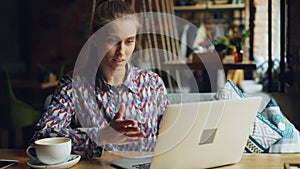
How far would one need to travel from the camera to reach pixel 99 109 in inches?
77.8

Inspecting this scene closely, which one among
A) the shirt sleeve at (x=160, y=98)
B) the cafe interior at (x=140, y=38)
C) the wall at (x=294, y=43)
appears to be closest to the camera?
the shirt sleeve at (x=160, y=98)

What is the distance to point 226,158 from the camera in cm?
159

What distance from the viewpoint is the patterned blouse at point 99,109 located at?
1.73 metres

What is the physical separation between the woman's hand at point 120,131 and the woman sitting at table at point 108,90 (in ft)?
0.57

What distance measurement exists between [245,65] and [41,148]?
2.38 m

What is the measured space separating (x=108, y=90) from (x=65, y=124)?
239mm

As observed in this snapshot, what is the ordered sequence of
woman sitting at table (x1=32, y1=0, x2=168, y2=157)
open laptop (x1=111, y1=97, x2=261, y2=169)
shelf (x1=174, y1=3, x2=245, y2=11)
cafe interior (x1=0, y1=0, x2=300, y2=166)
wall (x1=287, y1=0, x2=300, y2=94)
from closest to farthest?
open laptop (x1=111, y1=97, x2=261, y2=169)
woman sitting at table (x1=32, y1=0, x2=168, y2=157)
wall (x1=287, y1=0, x2=300, y2=94)
cafe interior (x1=0, y1=0, x2=300, y2=166)
shelf (x1=174, y1=3, x2=245, y2=11)

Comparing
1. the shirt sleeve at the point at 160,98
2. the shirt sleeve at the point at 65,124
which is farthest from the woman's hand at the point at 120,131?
the shirt sleeve at the point at 160,98

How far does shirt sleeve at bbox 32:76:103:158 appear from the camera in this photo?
1.70 meters

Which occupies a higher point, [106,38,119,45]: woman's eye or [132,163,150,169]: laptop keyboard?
[106,38,119,45]: woman's eye

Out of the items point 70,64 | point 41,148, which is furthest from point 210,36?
point 41,148

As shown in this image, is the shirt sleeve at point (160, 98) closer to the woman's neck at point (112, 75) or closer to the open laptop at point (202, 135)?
the woman's neck at point (112, 75)

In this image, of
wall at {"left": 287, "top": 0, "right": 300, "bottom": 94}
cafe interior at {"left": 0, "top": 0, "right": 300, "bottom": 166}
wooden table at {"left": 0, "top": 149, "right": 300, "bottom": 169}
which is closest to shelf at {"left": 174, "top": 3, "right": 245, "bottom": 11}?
cafe interior at {"left": 0, "top": 0, "right": 300, "bottom": 166}

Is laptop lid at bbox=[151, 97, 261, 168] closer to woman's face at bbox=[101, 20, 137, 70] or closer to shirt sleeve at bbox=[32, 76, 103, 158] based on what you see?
shirt sleeve at bbox=[32, 76, 103, 158]
